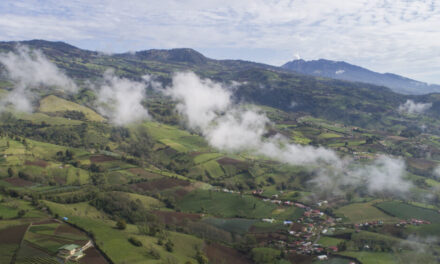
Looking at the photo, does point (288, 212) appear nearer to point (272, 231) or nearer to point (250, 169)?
point (272, 231)

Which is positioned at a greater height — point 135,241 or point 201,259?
point 135,241

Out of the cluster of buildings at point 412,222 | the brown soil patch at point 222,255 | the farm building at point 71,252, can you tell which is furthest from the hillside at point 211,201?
Answer: the farm building at point 71,252

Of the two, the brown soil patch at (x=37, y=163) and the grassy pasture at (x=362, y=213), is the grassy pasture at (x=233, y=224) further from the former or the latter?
the brown soil patch at (x=37, y=163)

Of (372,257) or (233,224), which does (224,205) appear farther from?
(372,257)

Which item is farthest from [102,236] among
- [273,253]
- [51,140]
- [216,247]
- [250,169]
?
[51,140]

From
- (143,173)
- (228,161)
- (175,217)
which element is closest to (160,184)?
(143,173)

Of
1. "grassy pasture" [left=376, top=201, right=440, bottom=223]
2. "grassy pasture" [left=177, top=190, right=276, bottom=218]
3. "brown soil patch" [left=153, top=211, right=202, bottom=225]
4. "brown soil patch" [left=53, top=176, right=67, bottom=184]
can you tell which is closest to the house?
"brown soil patch" [left=153, top=211, right=202, bottom=225]

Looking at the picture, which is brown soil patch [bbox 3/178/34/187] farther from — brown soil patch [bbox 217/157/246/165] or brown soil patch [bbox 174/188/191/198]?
brown soil patch [bbox 217/157/246/165]
